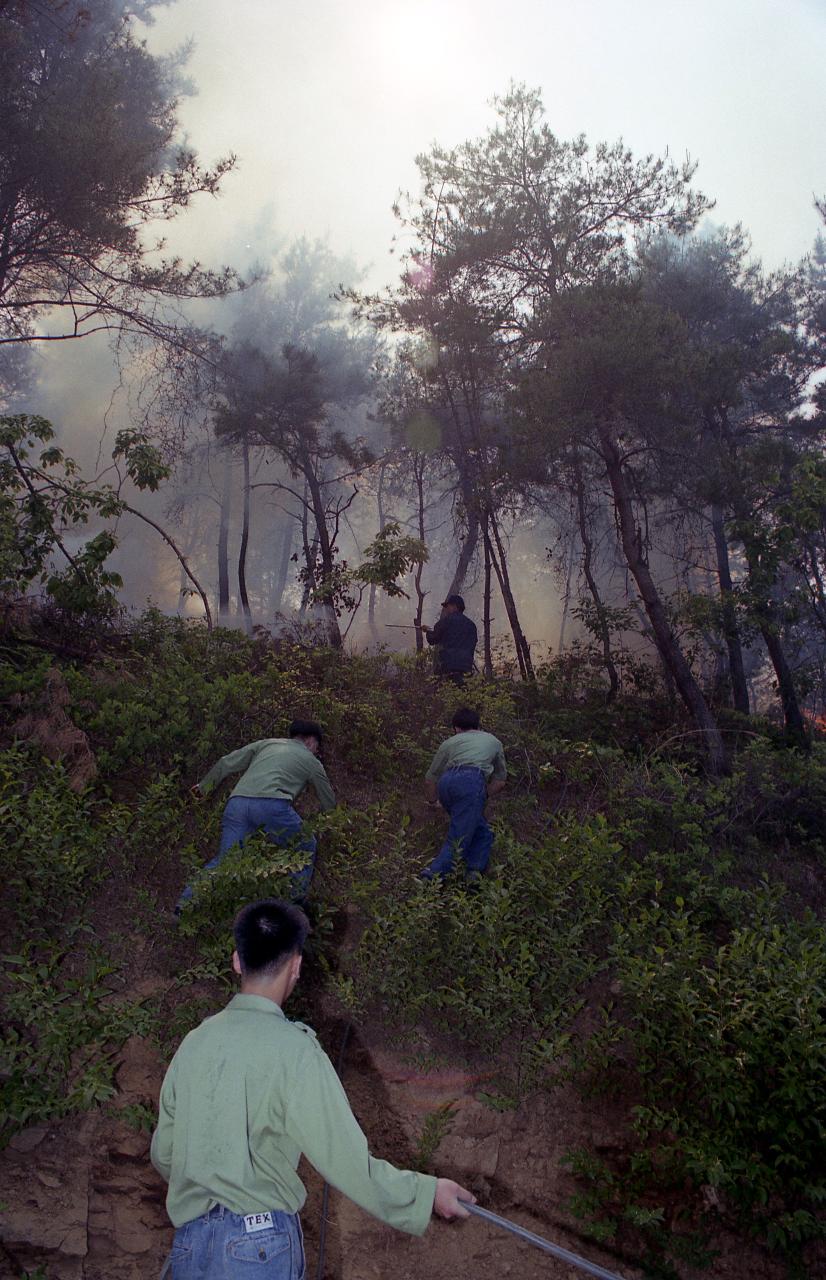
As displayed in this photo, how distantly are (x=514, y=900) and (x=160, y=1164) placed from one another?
3.47 metres

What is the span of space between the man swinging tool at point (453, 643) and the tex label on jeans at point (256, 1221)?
8.36m

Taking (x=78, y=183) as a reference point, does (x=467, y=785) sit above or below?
below

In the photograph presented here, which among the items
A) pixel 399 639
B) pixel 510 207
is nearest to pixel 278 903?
pixel 510 207

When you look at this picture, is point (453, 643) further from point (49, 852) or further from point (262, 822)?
point (49, 852)

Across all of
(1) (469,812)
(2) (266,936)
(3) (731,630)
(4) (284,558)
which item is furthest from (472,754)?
(4) (284,558)

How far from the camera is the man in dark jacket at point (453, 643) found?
35.4 ft

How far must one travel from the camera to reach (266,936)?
2.76 m

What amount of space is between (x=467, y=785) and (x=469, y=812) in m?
0.22

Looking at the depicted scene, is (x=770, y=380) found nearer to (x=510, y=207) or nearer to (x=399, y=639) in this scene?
(x=510, y=207)

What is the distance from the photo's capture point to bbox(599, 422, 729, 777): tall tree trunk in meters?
10.8

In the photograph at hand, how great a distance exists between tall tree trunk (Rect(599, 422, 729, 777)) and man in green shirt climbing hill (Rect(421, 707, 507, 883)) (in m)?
4.65

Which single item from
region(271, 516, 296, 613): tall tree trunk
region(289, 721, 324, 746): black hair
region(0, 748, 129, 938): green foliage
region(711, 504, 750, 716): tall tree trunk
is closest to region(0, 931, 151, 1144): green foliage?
region(0, 748, 129, 938): green foliage

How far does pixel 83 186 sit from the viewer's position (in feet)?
37.3

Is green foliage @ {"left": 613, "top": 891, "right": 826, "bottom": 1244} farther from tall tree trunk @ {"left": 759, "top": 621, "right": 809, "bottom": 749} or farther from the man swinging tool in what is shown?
tall tree trunk @ {"left": 759, "top": 621, "right": 809, "bottom": 749}
